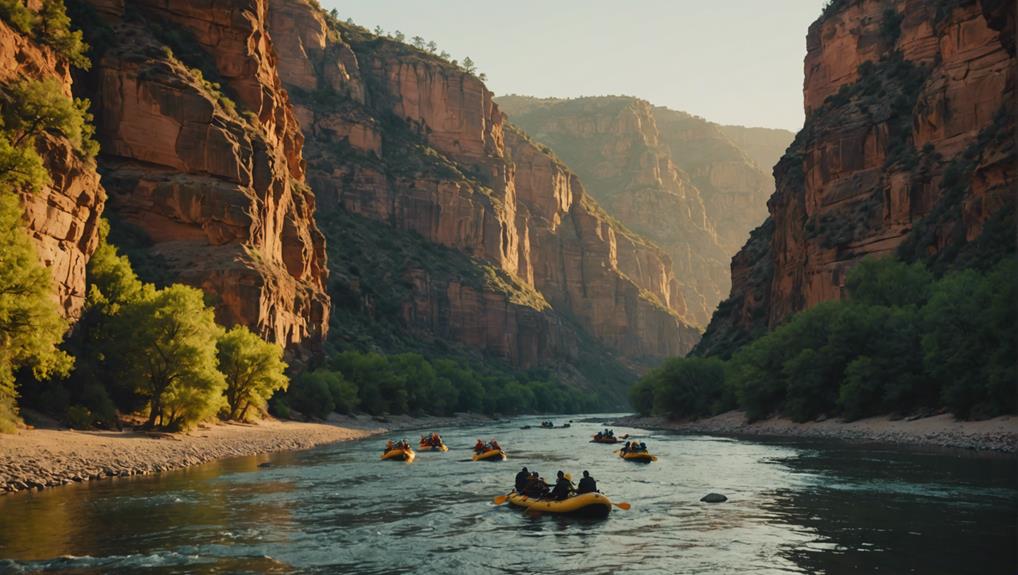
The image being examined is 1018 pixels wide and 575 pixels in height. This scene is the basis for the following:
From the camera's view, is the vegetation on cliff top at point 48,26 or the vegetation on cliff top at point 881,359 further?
the vegetation on cliff top at point 48,26

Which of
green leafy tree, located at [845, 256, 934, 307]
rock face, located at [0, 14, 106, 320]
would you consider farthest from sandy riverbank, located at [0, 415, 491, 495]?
green leafy tree, located at [845, 256, 934, 307]

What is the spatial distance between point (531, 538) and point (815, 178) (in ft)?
319

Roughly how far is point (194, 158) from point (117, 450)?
44541 mm

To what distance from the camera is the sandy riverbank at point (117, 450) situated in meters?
35.5

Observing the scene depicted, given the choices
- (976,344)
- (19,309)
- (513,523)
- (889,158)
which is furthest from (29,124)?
(889,158)

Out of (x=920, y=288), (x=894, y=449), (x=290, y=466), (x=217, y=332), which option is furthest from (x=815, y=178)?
(x=290, y=466)

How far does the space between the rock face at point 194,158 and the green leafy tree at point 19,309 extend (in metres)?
36.4

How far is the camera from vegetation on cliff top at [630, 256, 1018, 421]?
53594mm

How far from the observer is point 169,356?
54031 millimetres

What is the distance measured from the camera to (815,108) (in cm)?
13725

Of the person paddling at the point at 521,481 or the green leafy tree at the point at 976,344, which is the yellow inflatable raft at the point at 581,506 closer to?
the person paddling at the point at 521,481

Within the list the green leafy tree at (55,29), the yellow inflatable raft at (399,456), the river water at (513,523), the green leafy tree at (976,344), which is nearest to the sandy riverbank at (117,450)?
the river water at (513,523)

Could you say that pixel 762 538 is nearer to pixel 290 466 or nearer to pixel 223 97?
pixel 290 466

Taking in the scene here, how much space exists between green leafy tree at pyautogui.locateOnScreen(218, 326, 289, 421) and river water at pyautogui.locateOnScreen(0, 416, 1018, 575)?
80.0ft
